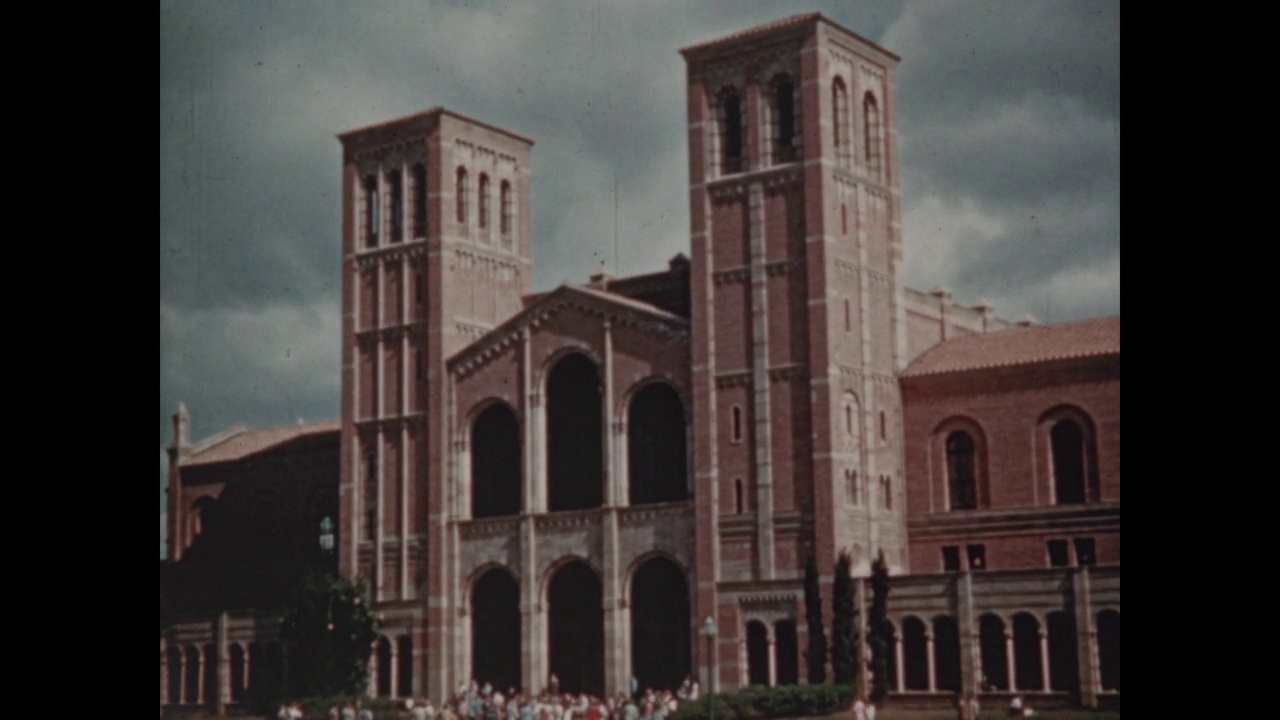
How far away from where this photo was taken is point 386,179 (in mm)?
66188

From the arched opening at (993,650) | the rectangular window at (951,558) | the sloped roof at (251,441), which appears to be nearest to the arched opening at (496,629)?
the sloped roof at (251,441)

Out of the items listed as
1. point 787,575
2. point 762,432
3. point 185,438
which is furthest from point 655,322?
point 185,438

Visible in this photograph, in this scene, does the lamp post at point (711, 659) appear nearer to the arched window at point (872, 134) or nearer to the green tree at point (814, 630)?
the green tree at point (814, 630)

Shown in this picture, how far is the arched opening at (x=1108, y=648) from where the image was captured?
1865 inches

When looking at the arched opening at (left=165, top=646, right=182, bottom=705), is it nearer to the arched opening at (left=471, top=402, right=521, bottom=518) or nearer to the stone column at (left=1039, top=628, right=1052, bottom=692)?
the arched opening at (left=471, top=402, right=521, bottom=518)

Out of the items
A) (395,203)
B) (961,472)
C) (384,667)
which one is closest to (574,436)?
→ (384,667)

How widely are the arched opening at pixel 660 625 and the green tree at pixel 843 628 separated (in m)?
5.72

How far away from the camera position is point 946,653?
5112cm

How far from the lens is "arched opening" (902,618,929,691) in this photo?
169ft

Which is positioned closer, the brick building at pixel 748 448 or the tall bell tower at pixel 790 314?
the brick building at pixel 748 448

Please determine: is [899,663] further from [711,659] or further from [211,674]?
[211,674]

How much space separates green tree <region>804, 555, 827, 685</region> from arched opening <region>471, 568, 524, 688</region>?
37.3ft

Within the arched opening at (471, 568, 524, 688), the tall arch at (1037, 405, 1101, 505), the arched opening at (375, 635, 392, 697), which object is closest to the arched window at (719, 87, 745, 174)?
the tall arch at (1037, 405, 1101, 505)
